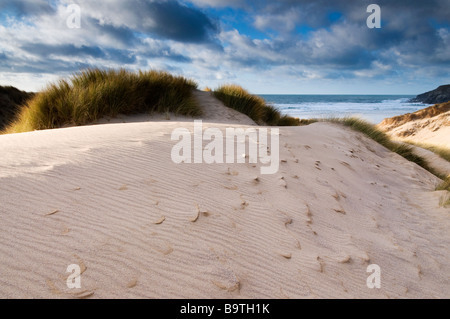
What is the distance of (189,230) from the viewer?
2115mm

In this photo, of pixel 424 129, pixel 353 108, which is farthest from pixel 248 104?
pixel 353 108

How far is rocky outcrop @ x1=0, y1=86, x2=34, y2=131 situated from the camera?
48.3ft

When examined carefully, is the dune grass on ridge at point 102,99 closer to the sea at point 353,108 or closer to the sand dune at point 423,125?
the sea at point 353,108

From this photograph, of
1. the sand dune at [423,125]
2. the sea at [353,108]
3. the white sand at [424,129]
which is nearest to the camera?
the white sand at [424,129]

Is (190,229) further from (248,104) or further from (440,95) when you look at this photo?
(440,95)

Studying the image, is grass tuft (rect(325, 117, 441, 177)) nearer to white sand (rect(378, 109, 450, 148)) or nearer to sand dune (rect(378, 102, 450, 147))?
white sand (rect(378, 109, 450, 148))

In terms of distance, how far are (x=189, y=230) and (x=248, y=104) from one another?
966 centimetres

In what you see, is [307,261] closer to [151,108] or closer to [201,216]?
[201,216]

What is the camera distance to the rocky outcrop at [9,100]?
14.7 metres

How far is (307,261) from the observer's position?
211cm

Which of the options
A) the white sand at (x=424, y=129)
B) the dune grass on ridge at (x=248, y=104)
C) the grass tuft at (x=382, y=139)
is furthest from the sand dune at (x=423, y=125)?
the dune grass on ridge at (x=248, y=104)

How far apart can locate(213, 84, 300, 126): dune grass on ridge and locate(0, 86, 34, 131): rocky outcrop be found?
10731mm

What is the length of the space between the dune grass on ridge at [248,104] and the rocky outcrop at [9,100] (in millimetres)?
10731
